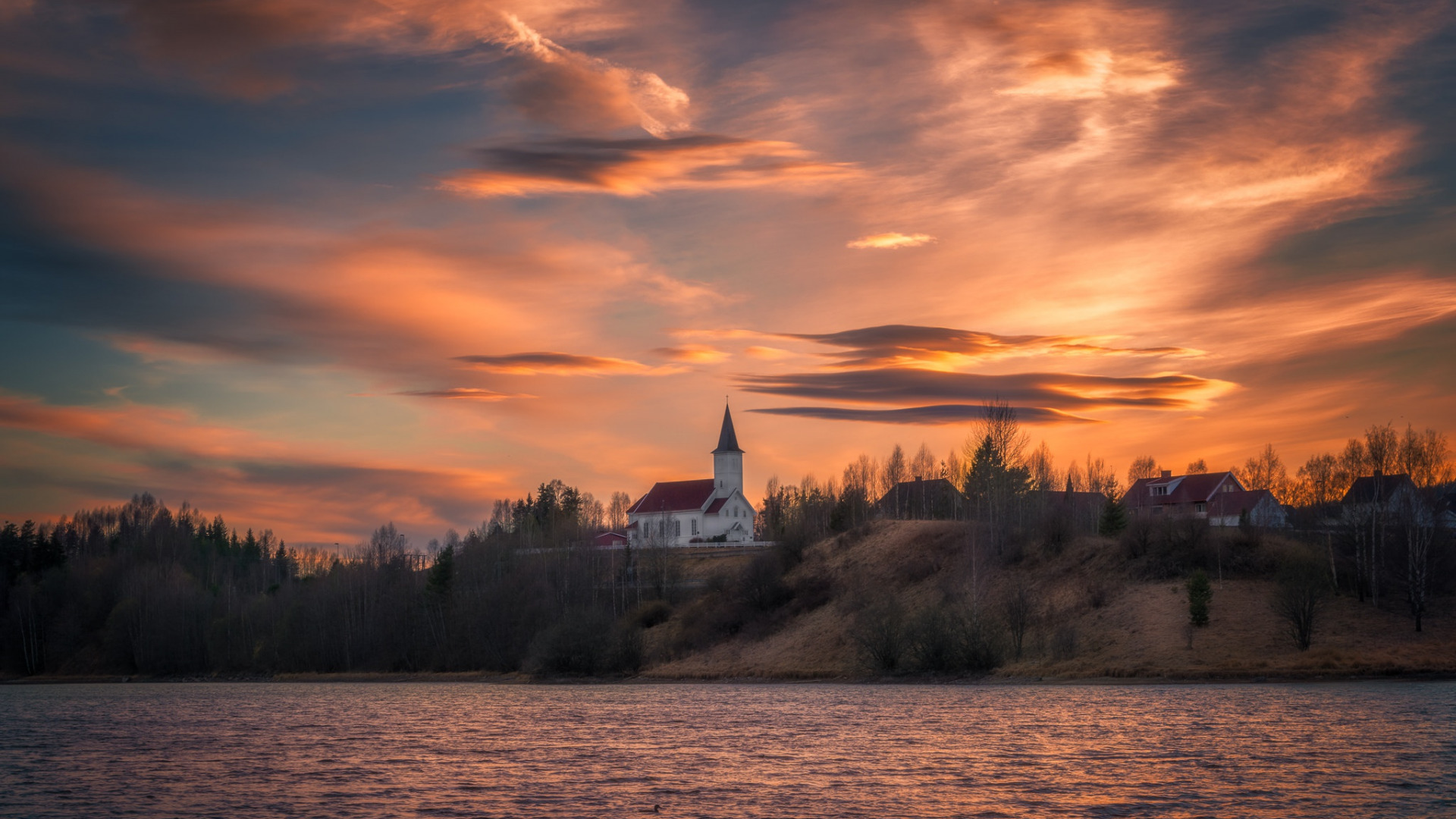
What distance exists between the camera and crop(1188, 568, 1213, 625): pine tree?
78.5 m

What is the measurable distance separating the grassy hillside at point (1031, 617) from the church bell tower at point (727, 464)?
51.0 m

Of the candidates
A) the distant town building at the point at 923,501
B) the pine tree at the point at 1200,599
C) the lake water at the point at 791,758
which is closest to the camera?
the lake water at the point at 791,758

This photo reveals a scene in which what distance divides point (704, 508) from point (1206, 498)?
73947 millimetres

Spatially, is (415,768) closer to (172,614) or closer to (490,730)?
(490,730)

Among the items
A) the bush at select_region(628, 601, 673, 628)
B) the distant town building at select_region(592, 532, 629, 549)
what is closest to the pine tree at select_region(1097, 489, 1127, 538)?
the bush at select_region(628, 601, 673, 628)

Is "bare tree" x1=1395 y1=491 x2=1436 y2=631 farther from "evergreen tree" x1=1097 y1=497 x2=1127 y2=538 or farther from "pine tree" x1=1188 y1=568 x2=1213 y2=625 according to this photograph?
"evergreen tree" x1=1097 y1=497 x2=1127 y2=538

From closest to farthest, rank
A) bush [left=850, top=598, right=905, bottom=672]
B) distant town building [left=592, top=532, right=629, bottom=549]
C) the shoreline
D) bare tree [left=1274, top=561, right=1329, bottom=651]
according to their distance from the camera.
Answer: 1. the shoreline
2. bare tree [left=1274, top=561, right=1329, bottom=651]
3. bush [left=850, top=598, right=905, bottom=672]
4. distant town building [left=592, top=532, right=629, bottom=549]

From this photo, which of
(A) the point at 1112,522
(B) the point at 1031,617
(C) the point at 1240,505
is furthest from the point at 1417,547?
(C) the point at 1240,505

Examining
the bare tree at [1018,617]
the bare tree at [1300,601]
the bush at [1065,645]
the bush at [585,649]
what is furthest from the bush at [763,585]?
the bare tree at [1300,601]

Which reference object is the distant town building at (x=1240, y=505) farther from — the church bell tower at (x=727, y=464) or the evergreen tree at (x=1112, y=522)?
the church bell tower at (x=727, y=464)

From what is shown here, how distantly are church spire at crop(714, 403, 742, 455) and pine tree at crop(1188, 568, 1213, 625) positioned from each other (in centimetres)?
11262

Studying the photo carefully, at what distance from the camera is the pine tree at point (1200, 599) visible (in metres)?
78.5

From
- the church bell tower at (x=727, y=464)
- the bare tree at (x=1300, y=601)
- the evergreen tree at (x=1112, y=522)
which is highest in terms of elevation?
the church bell tower at (x=727, y=464)

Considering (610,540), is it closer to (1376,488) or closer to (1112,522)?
(1112,522)
